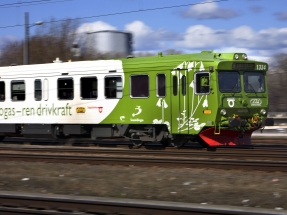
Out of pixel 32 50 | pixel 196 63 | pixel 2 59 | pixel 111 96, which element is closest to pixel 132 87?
pixel 111 96

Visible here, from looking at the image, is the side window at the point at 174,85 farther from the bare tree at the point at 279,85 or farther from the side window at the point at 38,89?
the bare tree at the point at 279,85

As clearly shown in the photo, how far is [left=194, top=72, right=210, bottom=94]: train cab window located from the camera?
16688mm

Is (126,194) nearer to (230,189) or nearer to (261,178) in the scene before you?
(230,189)

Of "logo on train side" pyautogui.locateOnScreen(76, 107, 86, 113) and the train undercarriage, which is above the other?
"logo on train side" pyautogui.locateOnScreen(76, 107, 86, 113)

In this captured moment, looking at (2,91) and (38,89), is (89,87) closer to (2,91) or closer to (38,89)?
(38,89)

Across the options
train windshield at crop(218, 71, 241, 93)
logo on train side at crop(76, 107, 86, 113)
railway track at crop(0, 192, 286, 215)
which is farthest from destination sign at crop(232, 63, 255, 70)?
railway track at crop(0, 192, 286, 215)

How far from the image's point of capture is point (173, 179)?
1100 cm

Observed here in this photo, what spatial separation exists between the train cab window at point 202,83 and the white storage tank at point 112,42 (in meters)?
25.3

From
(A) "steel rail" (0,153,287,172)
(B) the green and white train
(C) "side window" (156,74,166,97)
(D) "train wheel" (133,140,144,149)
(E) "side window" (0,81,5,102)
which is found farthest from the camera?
(E) "side window" (0,81,5,102)

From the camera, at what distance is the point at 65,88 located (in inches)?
778

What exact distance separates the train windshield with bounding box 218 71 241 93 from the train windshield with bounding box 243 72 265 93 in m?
0.31

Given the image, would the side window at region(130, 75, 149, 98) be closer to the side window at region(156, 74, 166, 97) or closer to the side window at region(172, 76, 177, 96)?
the side window at region(156, 74, 166, 97)

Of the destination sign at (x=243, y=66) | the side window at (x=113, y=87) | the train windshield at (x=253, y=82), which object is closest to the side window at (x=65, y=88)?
the side window at (x=113, y=87)

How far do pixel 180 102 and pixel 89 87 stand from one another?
3783 mm
